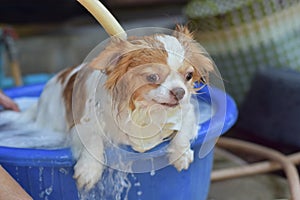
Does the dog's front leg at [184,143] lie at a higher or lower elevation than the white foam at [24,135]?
higher

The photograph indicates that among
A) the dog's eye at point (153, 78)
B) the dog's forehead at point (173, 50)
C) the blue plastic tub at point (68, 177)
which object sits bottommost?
the blue plastic tub at point (68, 177)

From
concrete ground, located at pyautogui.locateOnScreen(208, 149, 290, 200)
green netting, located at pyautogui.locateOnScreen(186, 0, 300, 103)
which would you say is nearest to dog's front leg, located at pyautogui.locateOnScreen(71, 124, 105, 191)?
concrete ground, located at pyautogui.locateOnScreen(208, 149, 290, 200)

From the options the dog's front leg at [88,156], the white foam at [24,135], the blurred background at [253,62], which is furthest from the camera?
the blurred background at [253,62]

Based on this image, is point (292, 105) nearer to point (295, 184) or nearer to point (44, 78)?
point (295, 184)

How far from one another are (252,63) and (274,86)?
1.15 ft

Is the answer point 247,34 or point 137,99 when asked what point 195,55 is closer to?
point 137,99

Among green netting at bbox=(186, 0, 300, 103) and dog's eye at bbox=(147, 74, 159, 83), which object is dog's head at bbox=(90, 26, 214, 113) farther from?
green netting at bbox=(186, 0, 300, 103)

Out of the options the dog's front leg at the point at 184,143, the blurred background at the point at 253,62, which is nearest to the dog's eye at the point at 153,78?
the dog's front leg at the point at 184,143

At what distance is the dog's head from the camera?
1.04m

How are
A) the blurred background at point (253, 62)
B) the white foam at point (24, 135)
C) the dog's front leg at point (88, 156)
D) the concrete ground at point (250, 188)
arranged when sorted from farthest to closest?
the blurred background at point (253, 62) < the concrete ground at point (250, 188) < the white foam at point (24, 135) < the dog's front leg at point (88, 156)

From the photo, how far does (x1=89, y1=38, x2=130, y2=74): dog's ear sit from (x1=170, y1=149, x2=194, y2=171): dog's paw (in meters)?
0.24

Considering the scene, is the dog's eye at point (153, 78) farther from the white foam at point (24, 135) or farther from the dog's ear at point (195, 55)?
the white foam at point (24, 135)

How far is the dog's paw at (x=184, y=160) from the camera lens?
4.01 ft

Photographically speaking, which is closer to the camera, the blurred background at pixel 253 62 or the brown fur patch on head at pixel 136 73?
the brown fur patch on head at pixel 136 73
